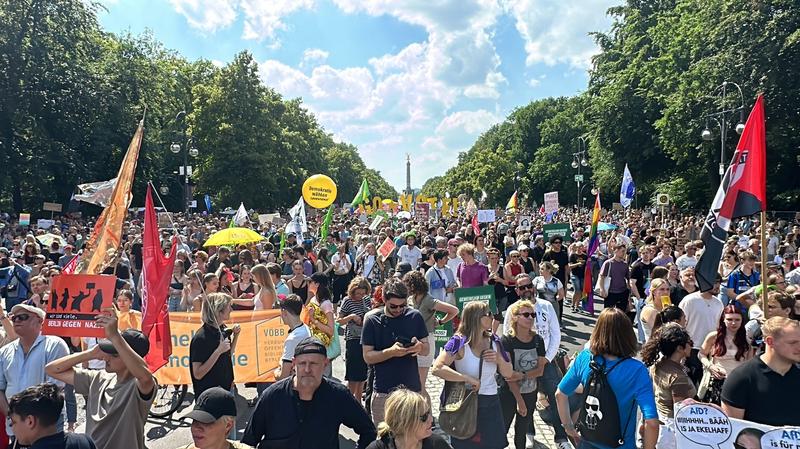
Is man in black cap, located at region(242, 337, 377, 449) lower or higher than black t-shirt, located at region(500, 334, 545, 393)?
higher

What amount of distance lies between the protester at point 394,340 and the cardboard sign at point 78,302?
2.15 meters

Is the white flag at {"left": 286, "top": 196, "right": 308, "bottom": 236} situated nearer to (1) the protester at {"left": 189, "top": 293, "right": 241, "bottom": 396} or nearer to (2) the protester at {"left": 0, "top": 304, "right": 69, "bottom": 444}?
(1) the protester at {"left": 189, "top": 293, "right": 241, "bottom": 396}

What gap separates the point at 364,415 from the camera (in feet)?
10.9

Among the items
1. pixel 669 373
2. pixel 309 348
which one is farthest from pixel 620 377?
pixel 309 348

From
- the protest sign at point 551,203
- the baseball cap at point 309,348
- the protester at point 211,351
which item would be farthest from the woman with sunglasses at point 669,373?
the protest sign at point 551,203

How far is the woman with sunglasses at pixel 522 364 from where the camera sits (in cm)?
512

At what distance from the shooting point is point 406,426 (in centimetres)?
292

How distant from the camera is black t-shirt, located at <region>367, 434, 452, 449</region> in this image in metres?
2.93

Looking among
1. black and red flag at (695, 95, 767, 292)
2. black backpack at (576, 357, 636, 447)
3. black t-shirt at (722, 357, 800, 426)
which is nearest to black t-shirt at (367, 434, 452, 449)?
black backpack at (576, 357, 636, 447)

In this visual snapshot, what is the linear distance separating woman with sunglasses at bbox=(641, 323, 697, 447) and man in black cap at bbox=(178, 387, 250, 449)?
9.74 feet

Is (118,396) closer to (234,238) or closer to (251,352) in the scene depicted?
(251,352)

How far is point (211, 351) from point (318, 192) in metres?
13.0

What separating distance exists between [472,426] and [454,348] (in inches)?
23.1

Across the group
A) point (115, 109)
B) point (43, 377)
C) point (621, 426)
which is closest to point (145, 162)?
point (115, 109)
